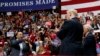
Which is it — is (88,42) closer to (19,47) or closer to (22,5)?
(19,47)

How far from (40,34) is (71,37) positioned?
6329 millimetres

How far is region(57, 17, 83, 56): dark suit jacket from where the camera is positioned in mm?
10203

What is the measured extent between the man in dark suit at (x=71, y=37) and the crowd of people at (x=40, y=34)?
0.06ft

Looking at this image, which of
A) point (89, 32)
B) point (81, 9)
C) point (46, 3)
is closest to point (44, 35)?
point (81, 9)

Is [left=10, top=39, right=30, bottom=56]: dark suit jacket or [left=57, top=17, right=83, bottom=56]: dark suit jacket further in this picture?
[left=10, top=39, right=30, bottom=56]: dark suit jacket

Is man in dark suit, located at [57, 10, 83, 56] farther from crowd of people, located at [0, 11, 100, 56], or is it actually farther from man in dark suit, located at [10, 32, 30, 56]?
man in dark suit, located at [10, 32, 30, 56]

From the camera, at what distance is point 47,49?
581 inches

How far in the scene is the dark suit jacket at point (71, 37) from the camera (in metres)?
10.2

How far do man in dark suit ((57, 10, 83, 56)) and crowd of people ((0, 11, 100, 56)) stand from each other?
0.8 inches

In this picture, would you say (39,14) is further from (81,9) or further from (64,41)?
(64,41)

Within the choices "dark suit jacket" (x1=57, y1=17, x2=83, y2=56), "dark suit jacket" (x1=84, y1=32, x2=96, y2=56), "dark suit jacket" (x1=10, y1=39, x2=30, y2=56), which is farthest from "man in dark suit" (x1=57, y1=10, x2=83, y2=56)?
"dark suit jacket" (x1=10, y1=39, x2=30, y2=56)

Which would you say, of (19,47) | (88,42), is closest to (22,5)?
(19,47)

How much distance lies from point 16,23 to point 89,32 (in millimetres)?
10231

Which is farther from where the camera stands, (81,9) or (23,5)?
(23,5)
